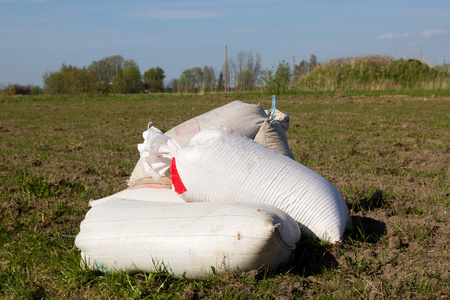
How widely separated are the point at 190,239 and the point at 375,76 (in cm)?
2263

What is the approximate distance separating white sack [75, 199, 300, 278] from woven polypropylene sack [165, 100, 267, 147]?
0.88 meters

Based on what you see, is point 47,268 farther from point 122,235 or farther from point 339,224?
point 339,224

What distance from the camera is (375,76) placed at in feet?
73.8

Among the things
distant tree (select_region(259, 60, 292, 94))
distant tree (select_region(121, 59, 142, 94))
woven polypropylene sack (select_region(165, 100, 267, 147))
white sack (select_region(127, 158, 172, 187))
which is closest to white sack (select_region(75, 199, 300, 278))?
white sack (select_region(127, 158, 172, 187))

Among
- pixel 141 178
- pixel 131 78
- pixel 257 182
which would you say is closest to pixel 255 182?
pixel 257 182

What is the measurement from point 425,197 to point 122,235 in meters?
2.21

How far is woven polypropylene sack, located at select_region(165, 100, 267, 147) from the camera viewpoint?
2902mm

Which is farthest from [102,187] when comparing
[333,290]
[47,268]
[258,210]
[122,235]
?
[333,290]

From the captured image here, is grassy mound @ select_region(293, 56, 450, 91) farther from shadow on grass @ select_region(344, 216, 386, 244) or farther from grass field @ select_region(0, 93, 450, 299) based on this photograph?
shadow on grass @ select_region(344, 216, 386, 244)

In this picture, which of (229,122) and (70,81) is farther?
(70,81)

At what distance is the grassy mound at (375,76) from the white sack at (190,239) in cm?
2087

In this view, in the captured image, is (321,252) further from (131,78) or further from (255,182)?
(131,78)

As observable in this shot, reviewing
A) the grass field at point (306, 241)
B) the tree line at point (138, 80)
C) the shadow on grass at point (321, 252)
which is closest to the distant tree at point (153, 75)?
the tree line at point (138, 80)

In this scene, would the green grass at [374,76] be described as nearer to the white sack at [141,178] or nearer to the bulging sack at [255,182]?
the white sack at [141,178]
